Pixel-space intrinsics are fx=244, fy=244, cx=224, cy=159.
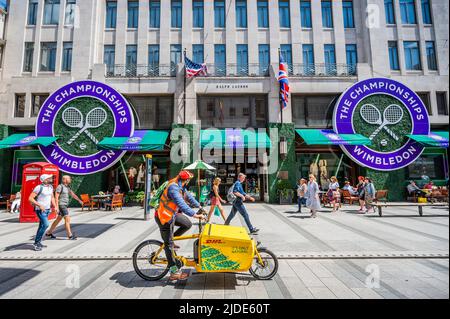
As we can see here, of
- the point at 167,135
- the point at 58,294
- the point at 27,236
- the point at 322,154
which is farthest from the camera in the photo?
the point at 322,154

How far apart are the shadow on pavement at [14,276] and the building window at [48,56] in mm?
18877

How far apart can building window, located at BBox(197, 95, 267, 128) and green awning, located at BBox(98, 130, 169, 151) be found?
3475mm

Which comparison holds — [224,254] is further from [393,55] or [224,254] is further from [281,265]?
[393,55]

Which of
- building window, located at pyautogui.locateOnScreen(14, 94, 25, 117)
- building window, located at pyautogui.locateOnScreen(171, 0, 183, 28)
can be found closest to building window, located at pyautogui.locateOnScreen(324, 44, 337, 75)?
building window, located at pyautogui.locateOnScreen(171, 0, 183, 28)

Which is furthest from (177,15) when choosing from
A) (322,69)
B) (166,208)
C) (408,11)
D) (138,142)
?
(166,208)

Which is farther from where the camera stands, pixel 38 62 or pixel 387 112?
pixel 38 62

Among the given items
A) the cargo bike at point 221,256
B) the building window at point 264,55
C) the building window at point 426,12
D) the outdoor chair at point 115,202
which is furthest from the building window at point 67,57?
the building window at point 426,12

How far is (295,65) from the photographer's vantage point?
760 inches

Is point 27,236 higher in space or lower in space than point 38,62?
lower

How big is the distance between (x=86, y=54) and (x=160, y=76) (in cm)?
608

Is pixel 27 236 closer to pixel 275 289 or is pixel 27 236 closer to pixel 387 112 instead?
pixel 275 289
